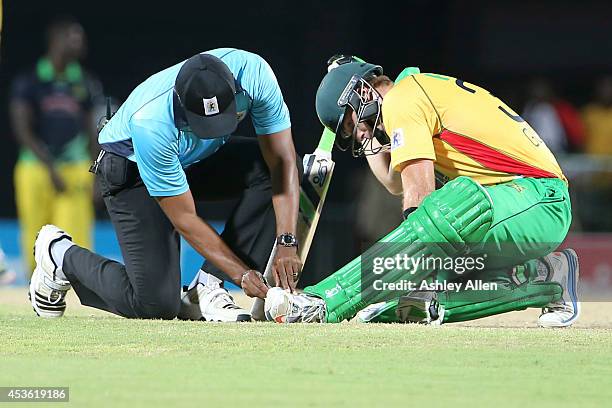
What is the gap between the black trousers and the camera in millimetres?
5648

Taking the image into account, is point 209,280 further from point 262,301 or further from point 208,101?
point 208,101

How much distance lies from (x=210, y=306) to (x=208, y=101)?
1.08 m

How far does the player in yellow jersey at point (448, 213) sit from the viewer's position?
5.19 metres

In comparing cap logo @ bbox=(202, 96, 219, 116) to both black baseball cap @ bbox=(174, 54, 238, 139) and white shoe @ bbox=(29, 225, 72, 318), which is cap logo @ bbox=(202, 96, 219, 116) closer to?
black baseball cap @ bbox=(174, 54, 238, 139)

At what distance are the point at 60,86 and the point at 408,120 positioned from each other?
5.81 metres

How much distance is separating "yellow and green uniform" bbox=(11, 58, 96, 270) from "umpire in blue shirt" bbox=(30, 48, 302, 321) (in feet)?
14.1

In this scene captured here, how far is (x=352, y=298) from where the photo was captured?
5324 mm

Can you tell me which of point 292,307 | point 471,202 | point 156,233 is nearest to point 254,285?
point 292,307

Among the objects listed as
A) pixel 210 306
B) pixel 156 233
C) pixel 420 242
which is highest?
pixel 420 242

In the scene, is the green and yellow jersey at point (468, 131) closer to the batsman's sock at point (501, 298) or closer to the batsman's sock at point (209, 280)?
the batsman's sock at point (501, 298)

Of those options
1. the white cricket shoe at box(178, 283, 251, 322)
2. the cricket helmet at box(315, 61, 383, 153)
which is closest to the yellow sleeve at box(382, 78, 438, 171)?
the cricket helmet at box(315, 61, 383, 153)

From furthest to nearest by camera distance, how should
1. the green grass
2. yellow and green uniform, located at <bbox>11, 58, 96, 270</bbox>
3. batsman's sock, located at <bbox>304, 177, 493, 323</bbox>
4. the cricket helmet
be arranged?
yellow and green uniform, located at <bbox>11, 58, 96, 270</bbox>, the cricket helmet, batsman's sock, located at <bbox>304, 177, 493, 323</bbox>, the green grass

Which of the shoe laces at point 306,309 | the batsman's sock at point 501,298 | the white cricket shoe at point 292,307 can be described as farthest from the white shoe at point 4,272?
the batsman's sock at point 501,298

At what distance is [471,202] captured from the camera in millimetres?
5133
